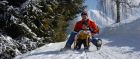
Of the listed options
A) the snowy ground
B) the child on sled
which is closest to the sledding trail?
the snowy ground

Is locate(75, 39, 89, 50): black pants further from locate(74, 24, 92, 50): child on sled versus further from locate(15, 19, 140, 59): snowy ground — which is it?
locate(15, 19, 140, 59): snowy ground

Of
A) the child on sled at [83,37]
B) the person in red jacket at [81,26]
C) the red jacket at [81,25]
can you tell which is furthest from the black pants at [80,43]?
the red jacket at [81,25]

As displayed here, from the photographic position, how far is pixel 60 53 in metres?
12.8

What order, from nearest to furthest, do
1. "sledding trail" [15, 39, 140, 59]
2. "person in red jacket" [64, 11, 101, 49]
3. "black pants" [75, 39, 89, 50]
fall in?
"sledding trail" [15, 39, 140, 59], "black pants" [75, 39, 89, 50], "person in red jacket" [64, 11, 101, 49]

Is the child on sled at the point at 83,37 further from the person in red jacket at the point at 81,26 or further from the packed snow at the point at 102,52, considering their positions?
the packed snow at the point at 102,52

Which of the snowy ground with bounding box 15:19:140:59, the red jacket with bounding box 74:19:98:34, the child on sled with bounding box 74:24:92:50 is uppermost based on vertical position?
the red jacket with bounding box 74:19:98:34

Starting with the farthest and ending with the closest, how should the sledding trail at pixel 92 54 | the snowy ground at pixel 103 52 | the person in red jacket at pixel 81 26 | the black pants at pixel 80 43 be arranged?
the person in red jacket at pixel 81 26
the black pants at pixel 80 43
the snowy ground at pixel 103 52
the sledding trail at pixel 92 54

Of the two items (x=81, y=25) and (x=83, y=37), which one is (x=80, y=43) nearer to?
(x=83, y=37)

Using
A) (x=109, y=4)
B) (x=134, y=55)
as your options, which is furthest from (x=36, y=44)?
(x=109, y=4)

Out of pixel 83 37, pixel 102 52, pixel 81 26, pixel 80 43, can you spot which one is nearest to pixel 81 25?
pixel 81 26

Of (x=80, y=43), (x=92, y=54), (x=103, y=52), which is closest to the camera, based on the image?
A: (x=92, y=54)

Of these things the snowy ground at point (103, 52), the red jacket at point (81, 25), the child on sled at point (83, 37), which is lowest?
the snowy ground at point (103, 52)

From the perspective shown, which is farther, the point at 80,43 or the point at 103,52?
the point at 80,43

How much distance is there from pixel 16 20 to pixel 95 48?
6.05 m
